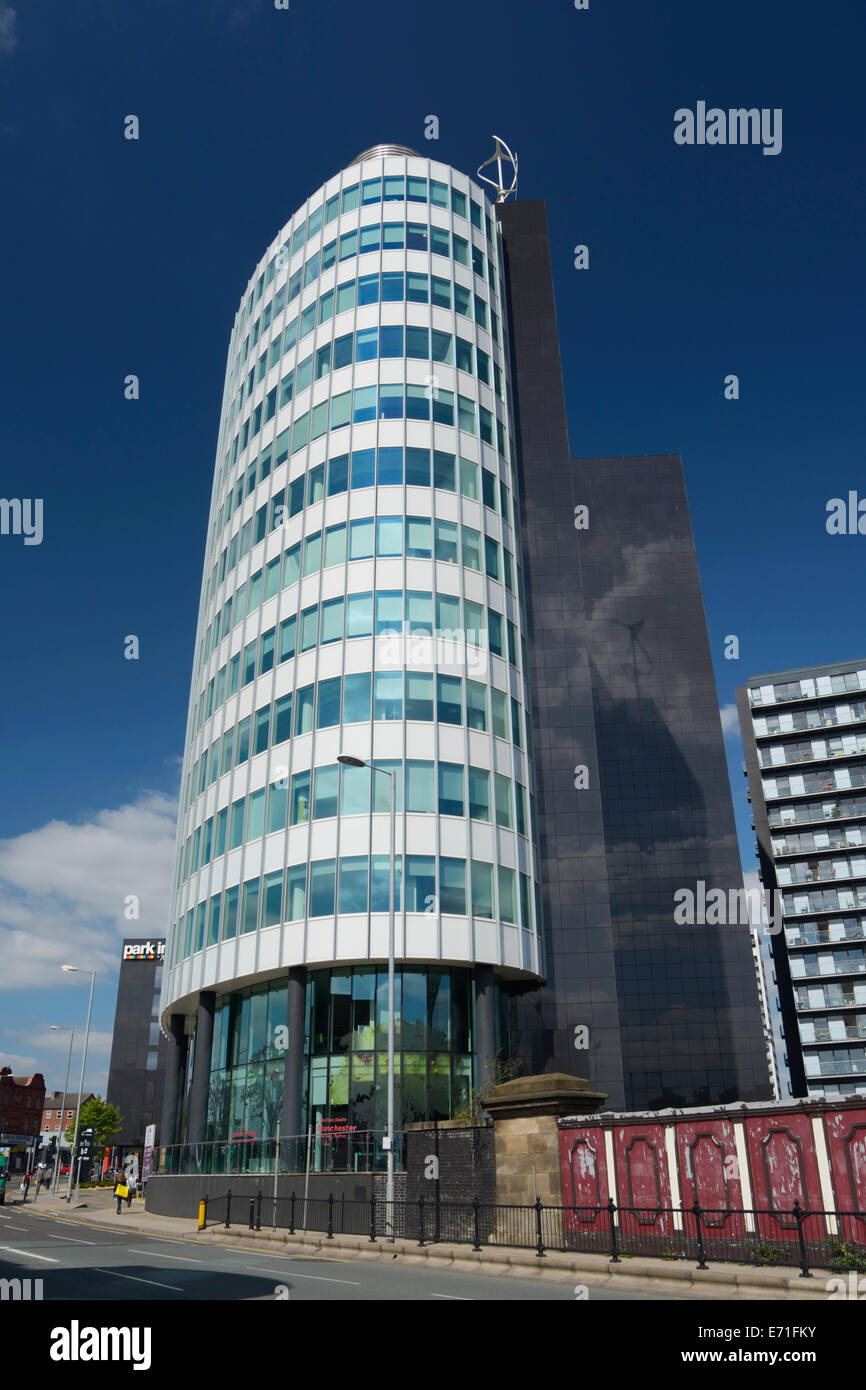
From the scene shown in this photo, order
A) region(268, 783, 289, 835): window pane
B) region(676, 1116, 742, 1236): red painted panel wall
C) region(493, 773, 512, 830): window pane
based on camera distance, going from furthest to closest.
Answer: region(493, 773, 512, 830): window pane → region(268, 783, 289, 835): window pane → region(676, 1116, 742, 1236): red painted panel wall

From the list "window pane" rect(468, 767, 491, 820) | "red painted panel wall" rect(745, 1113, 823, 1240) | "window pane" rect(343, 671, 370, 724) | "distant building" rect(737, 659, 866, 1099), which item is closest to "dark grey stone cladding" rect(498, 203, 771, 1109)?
"window pane" rect(468, 767, 491, 820)

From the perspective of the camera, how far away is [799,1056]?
9369cm

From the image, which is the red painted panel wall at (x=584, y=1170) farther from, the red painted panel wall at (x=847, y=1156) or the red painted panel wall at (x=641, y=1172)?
the red painted panel wall at (x=847, y=1156)

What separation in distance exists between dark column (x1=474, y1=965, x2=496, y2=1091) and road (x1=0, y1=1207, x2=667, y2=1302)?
1079 cm

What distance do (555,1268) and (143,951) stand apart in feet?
421

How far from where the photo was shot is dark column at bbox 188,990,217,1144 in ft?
124

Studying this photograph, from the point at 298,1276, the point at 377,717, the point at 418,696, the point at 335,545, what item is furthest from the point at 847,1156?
the point at 335,545

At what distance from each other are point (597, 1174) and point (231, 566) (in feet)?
109

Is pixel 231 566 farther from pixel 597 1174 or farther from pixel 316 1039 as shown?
pixel 597 1174

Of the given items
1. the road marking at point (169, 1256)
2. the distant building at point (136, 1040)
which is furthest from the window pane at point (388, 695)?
the distant building at point (136, 1040)

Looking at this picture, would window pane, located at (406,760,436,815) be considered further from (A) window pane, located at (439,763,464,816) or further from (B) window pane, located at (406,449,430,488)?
(B) window pane, located at (406,449,430,488)

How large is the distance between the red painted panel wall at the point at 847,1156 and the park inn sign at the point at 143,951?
12881 cm
